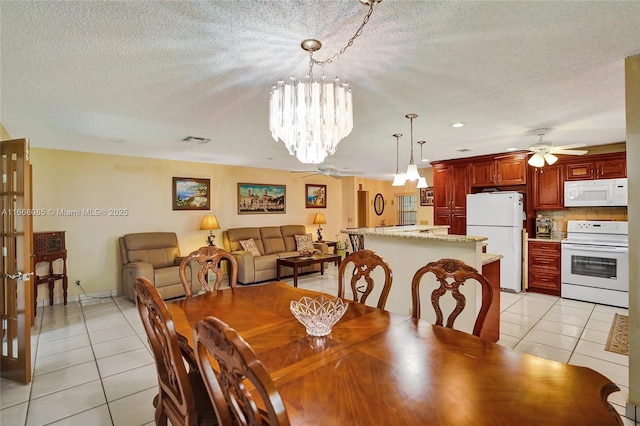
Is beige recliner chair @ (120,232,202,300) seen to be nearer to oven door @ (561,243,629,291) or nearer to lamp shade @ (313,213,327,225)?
lamp shade @ (313,213,327,225)

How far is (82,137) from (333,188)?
569 centimetres

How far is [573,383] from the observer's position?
1.10 metres

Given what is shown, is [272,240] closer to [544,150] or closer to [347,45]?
[544,150]

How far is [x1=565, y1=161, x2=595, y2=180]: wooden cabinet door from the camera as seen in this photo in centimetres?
478

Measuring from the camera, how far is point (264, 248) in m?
6.58

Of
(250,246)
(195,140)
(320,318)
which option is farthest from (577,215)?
(195,140)

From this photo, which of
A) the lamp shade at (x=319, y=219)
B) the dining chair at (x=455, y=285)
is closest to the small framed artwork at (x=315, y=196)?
the lamp shade at (x=319, y=219)

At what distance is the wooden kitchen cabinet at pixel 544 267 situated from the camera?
489 cm

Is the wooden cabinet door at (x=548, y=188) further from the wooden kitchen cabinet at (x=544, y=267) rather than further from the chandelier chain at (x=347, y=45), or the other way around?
the chandelier chain at (x=347, y=45)

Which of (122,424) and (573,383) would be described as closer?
(573,383)

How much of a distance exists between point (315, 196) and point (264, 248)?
218 centimetres

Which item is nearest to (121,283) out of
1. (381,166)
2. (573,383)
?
(381,166)

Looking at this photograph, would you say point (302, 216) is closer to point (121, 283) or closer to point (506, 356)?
point (121, 283)

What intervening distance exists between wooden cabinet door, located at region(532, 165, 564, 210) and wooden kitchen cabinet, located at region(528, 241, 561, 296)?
0.64m
